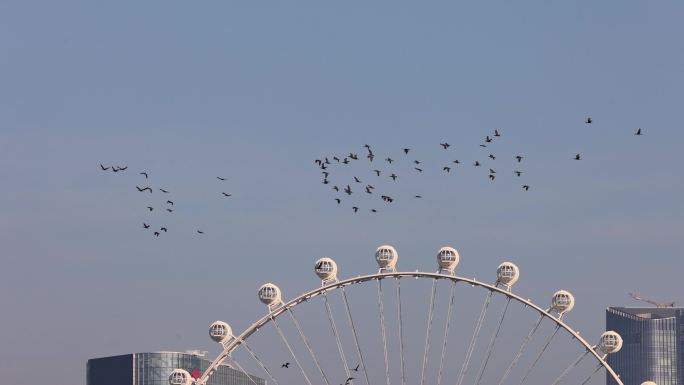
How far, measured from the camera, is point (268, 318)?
166875 millimetres

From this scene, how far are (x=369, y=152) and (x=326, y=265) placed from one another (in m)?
14.7

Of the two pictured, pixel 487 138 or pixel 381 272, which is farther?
pixel 381 272

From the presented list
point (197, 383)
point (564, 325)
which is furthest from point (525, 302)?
point (197, 383)

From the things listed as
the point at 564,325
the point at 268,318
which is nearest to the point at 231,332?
the point at 268,318

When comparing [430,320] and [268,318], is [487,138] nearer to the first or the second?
[430,320]

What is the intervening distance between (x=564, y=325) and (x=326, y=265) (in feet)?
67.9

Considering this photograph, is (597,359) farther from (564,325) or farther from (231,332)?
(231,332)

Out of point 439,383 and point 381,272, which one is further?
point 381,272

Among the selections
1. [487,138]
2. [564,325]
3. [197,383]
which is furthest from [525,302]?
[197,383]

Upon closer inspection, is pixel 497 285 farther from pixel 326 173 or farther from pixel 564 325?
pixel 326 173

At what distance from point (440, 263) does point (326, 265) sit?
9678mm

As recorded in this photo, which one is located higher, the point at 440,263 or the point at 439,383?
the point at 440,263

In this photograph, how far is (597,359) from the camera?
536ft

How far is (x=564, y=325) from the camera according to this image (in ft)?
535
